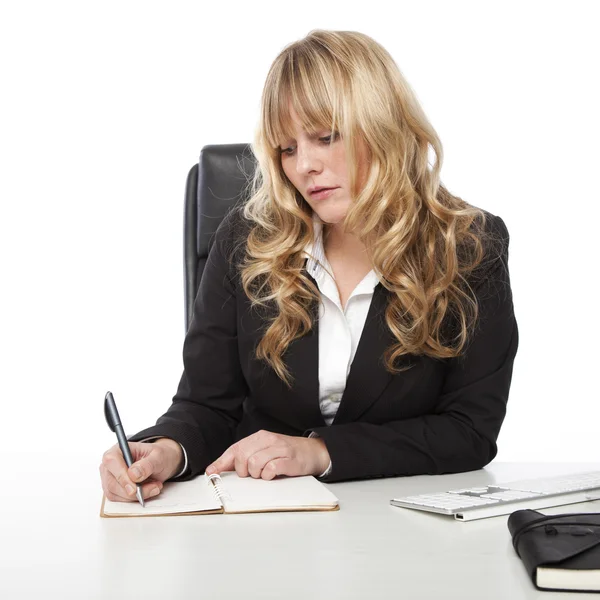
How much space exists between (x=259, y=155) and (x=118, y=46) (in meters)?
1.78

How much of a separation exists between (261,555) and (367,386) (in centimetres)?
70

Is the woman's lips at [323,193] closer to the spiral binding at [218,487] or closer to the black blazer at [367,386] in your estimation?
the black blazer at [367,386]

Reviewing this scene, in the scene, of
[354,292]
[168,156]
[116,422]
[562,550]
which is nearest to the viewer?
[562,550]

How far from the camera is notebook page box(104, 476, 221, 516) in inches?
43.1

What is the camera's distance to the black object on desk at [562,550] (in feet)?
2.54

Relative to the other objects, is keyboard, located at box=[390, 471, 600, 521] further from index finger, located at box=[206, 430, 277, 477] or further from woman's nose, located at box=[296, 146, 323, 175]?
woman's nose, located at box=[296, 146, 323, 175]

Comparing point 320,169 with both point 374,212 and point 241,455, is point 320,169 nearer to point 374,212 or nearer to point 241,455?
point 374,212

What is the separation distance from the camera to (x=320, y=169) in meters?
1.55

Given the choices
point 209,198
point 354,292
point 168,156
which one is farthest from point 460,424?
point 168,156


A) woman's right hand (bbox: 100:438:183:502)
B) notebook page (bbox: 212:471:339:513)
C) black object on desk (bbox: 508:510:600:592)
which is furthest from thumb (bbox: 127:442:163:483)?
black object on desk (bbox: 508:510:600:592)

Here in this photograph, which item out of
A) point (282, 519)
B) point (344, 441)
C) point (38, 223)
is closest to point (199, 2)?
point (38, 223)

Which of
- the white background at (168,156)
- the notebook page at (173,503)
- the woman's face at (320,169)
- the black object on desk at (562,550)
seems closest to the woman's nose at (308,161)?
the woman's face at (320,169)

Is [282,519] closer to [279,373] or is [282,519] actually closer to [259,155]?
[279,373]

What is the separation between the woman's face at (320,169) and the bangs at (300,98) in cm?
2
